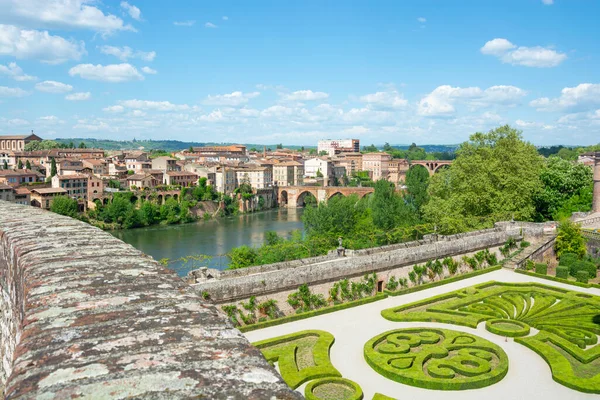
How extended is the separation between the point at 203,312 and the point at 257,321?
48.6ft

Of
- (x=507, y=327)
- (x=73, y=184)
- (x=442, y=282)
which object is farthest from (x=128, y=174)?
(x=507, y=327)

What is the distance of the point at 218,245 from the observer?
5238cm

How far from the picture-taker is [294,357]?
15.7m

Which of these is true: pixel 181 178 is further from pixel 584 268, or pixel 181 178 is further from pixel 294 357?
pixel 294 357

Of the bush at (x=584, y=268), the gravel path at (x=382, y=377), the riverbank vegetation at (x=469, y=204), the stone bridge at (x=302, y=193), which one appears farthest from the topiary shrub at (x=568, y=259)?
the stone bridge at (x=302, y=193)

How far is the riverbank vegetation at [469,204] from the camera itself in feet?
113

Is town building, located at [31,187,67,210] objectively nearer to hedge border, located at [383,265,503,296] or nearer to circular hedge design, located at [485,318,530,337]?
hedge border, located at [383,265,503,296]

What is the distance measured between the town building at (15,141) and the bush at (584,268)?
409 feet

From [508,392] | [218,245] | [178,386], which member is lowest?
[218,245]

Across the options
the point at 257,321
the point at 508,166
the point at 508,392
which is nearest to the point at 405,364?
the point at 508,392

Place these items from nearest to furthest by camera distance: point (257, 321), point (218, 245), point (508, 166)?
point (257, 321) < point (508, 166) < point (218, 245)

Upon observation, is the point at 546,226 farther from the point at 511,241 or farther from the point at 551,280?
the point at 551,280

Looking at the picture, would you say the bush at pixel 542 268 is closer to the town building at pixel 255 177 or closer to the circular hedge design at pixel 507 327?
the circular hedge design at pixel 507 327

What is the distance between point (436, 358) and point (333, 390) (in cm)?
409
